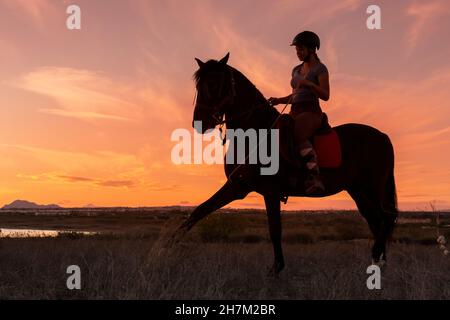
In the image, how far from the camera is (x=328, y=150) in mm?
8305

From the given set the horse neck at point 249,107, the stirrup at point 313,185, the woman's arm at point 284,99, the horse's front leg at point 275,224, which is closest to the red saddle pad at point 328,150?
the stirrup at point 313,185

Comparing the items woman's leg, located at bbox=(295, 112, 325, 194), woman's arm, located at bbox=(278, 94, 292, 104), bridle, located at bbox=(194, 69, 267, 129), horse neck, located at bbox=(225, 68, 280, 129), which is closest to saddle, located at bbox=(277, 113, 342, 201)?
woman's leg, located at bbox=(295, 112, 325, 194)

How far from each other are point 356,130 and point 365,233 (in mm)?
28505

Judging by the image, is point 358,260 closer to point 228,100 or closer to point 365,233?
point 228,100

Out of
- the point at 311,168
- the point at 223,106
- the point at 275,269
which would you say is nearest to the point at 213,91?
the point at 223,106

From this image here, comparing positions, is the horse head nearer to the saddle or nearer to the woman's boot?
the saddle

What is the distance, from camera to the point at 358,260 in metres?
10.4

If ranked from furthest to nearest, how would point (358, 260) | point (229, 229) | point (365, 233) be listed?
point (365, 233), point (229, 229), point (358, 260)

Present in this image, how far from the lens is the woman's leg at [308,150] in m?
7.73

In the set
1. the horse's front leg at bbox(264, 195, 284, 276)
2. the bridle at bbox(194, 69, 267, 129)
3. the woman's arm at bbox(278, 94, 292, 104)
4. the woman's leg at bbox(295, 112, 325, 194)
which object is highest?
the woman's arm at bbox(278, 94, 292, 104)

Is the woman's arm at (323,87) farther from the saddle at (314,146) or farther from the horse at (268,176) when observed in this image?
the horse at (268,176)

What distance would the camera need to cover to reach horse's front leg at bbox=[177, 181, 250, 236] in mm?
7578

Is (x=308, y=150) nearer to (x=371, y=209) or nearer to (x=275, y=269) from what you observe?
(x=275, y=269)
